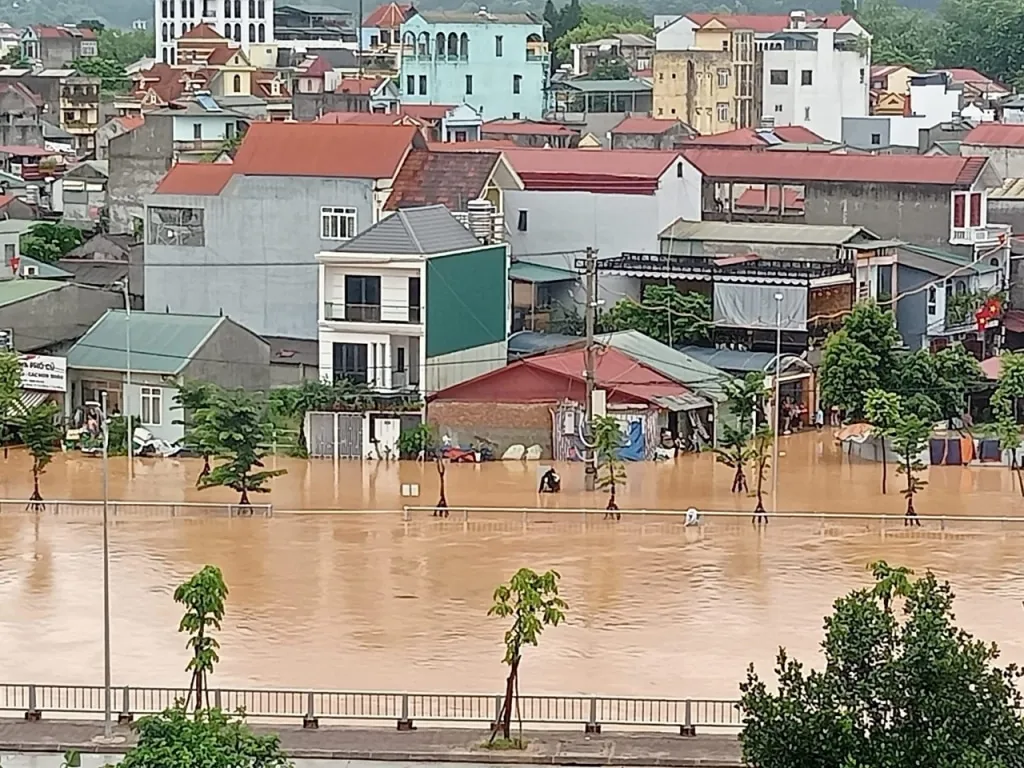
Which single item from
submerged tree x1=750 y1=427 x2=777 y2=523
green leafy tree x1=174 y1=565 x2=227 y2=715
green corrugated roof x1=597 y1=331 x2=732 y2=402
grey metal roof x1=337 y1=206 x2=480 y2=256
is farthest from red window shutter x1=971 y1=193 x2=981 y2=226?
green leafy tree x1=174 y1=565 x2=227 y2=715

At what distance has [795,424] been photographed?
22906mm

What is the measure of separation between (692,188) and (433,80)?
54.6ft

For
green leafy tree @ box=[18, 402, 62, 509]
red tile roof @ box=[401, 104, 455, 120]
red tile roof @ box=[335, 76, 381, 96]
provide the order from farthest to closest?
red tile roof @ box=[335, 76, 381, 96], red tile roof @ box=[401, 104, 455, 120], green leafy tree @ box=[18, 402, 62, 509]

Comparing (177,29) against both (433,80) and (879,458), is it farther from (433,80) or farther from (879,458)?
(879,458)

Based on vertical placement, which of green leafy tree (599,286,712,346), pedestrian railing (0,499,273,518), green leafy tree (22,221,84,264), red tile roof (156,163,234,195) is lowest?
pedestrian railing (0,499,273,518)

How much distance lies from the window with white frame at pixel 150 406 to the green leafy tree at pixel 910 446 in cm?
705

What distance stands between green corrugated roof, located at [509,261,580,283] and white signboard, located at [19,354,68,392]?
580 centimetres

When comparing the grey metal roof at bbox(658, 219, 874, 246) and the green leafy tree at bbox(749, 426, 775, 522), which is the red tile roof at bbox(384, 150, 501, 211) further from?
the green leafy tree at bbox(749, 426, 775, 522)

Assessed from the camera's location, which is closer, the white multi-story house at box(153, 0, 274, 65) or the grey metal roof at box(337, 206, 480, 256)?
the grey metal roof at box(337, 206, 480, 256)

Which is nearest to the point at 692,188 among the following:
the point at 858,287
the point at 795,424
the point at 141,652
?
the point at 858,287

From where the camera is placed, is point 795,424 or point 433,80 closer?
point 795,424

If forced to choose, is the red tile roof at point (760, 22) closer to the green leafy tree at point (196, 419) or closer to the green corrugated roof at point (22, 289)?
the green corrugated roof at point (22, 289)

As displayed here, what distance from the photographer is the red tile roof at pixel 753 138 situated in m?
34.4

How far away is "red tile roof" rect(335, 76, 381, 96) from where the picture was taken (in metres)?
43.3
